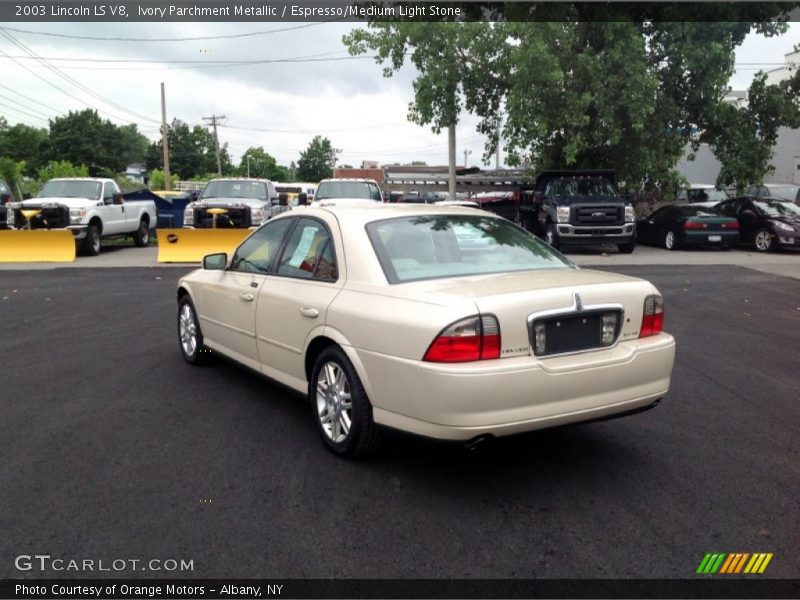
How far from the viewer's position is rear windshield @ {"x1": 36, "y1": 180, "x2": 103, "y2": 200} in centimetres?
1820

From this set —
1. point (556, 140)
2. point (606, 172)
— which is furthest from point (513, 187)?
point (606, 172)

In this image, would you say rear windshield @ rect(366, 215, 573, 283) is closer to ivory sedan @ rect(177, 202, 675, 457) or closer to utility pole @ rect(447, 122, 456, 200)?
ivory sedan @ rect(177, 202, 675, 457)

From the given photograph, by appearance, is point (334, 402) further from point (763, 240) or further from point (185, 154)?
point (185, 154)

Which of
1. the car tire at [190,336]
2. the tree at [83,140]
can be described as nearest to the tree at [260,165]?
the tree at [83,140]

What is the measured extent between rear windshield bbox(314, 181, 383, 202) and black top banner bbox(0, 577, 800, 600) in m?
16.0

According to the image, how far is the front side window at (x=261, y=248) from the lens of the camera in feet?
18.1

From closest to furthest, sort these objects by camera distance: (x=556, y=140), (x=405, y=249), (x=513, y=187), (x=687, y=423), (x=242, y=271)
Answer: (x=405, y=249), (x=687, y=423), (x=242, y=271), (x=556, y=140), (x=513, y=187)

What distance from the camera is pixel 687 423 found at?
16.9 ft

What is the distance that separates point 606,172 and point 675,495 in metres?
17.1

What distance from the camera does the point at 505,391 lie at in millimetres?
3668

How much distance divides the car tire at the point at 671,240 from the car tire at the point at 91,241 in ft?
53.2

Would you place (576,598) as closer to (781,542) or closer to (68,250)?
(781,542)

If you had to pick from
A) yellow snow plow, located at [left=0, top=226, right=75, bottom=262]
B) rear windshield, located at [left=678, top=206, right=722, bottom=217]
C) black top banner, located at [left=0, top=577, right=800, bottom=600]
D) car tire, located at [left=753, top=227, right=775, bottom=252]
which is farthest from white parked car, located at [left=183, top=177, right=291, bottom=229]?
black top banner, located at [left=0, top=577, right=800, bottom=600]

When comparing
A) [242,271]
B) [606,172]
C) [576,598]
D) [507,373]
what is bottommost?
[576,598]
